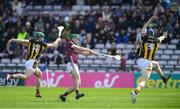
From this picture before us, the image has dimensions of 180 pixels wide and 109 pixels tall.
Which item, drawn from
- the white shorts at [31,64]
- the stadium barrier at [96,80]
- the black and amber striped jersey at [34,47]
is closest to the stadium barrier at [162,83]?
the stadium barrier at [96,80]

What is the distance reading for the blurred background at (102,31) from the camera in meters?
40.2

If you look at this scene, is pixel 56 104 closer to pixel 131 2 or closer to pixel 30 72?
pixel 30 72

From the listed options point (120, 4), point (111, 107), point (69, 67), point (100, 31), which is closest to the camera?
point (111, 107)

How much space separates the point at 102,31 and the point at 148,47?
17.4m

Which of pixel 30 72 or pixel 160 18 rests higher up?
pixel 160 18

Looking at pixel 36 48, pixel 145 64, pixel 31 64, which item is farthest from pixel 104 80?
pixel 145 64

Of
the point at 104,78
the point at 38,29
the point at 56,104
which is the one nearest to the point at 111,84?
the point at 104,78

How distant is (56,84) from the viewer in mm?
39000

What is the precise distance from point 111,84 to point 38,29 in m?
6.82

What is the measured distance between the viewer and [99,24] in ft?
139

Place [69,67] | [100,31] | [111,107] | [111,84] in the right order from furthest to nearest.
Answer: [100,31] → [111,84] → [69,67] → [111,107]

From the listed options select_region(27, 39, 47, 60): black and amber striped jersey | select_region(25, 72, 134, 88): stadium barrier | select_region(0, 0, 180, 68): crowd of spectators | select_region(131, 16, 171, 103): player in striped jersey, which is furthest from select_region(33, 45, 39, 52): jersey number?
select_region(0, 0, 180, 68): crowd of spectators

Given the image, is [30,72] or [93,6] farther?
[93,6]

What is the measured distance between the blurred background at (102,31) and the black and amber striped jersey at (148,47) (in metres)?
14.1
